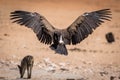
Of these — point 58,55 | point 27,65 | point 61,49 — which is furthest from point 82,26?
point 58,55

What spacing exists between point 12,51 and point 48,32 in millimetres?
5006

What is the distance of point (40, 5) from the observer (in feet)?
72.7

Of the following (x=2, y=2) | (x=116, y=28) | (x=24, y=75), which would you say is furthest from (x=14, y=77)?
(x=2, y=2)

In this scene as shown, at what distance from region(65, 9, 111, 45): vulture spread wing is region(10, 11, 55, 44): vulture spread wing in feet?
1.05

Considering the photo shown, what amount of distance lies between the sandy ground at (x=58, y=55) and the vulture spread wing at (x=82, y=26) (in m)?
1.99

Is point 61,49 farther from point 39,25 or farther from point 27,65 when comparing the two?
point 27,65

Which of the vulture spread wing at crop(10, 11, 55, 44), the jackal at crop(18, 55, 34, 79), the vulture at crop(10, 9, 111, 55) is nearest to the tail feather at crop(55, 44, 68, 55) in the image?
the vulture at crop(10, 9, 111, 55)

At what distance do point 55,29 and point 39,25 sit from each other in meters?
0.29

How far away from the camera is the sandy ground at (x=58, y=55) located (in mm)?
13156

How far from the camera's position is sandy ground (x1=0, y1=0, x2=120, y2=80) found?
13156 mm

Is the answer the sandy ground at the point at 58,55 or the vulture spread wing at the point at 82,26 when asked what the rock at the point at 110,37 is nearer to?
the sandy ground at the point at 58,55

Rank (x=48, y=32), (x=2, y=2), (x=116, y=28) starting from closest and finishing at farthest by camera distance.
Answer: (x=48, y=32)
(x=116, y=28)
(x=2, y=2)

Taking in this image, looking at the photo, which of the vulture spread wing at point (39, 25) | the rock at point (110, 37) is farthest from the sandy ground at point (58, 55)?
the vulture spread wing at point (39, 25)

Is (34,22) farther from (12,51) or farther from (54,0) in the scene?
(54,0)
